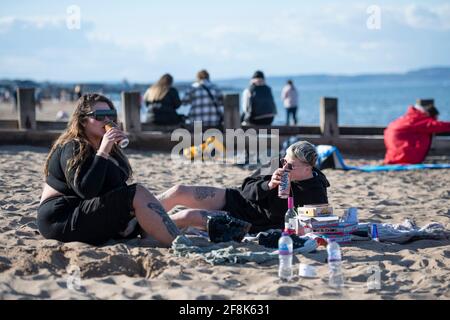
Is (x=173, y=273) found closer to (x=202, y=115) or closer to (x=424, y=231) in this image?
(x=424, y=231)

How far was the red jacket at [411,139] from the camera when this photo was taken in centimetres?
1147

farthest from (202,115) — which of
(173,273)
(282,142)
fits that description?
(173,273)

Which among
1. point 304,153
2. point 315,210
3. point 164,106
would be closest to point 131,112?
point 164,106

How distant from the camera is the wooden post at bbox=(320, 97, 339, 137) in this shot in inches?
498

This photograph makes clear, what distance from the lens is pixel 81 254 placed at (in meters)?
5.12

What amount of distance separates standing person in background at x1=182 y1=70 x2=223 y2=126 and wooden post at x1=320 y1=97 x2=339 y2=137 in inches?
70.7

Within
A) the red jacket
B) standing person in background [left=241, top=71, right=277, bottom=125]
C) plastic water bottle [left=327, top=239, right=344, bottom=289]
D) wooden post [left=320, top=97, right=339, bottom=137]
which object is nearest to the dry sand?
plastic water bottle [left=327, top=239, right=344, bottom=289]

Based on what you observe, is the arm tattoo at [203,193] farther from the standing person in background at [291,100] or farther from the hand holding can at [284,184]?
the standing person in background at [291,100]

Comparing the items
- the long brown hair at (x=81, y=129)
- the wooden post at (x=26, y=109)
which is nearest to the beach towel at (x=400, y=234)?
the long brown hair at (x=81, y=129)

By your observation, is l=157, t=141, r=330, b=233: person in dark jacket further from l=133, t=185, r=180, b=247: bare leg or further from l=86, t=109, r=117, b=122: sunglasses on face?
l=86, t=109, r=117, b=122: sunglasses on face

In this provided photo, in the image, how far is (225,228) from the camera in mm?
5648

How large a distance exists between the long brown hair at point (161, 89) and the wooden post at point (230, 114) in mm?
1055

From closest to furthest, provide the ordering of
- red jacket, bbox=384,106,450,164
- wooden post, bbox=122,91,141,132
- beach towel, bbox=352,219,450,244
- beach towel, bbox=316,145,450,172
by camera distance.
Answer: beach towel, bbox=352,219,450,244 → beach towel, bbox=316,145,450,172 → red jacket, bbox=384,106,450,164 → wooden post, bbox=122,91,141,132
